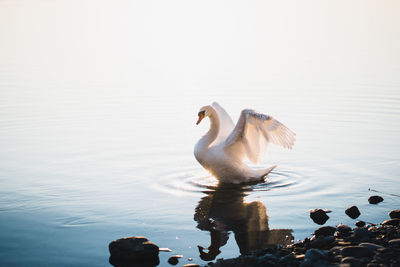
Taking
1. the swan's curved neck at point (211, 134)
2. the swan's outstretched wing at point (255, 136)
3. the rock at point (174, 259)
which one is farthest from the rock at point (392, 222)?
the swan's curved neck at point (211, 134)

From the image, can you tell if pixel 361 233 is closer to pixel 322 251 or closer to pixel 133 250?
pixel 322 251

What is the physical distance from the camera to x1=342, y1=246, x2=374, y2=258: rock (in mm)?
8304

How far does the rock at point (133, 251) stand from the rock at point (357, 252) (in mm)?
2815

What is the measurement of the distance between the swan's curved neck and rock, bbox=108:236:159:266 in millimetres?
4699

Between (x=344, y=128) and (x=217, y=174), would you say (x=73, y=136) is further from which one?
(x=344, y=128)

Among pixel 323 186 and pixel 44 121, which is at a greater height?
pixel 44 121

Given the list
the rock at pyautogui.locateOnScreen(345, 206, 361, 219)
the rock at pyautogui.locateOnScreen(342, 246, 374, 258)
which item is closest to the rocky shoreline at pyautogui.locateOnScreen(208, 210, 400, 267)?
the rock at pyautogui.locateOnScreen(342, 246, 374, 258)

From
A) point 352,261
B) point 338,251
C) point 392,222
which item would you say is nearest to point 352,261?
point 352,261

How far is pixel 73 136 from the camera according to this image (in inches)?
726

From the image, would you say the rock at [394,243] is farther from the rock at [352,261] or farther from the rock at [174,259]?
the rock at [174,259]

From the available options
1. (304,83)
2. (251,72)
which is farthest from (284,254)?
(251,72)

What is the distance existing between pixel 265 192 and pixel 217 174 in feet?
4.31

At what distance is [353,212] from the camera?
10.8m

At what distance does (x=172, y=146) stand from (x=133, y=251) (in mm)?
8202
